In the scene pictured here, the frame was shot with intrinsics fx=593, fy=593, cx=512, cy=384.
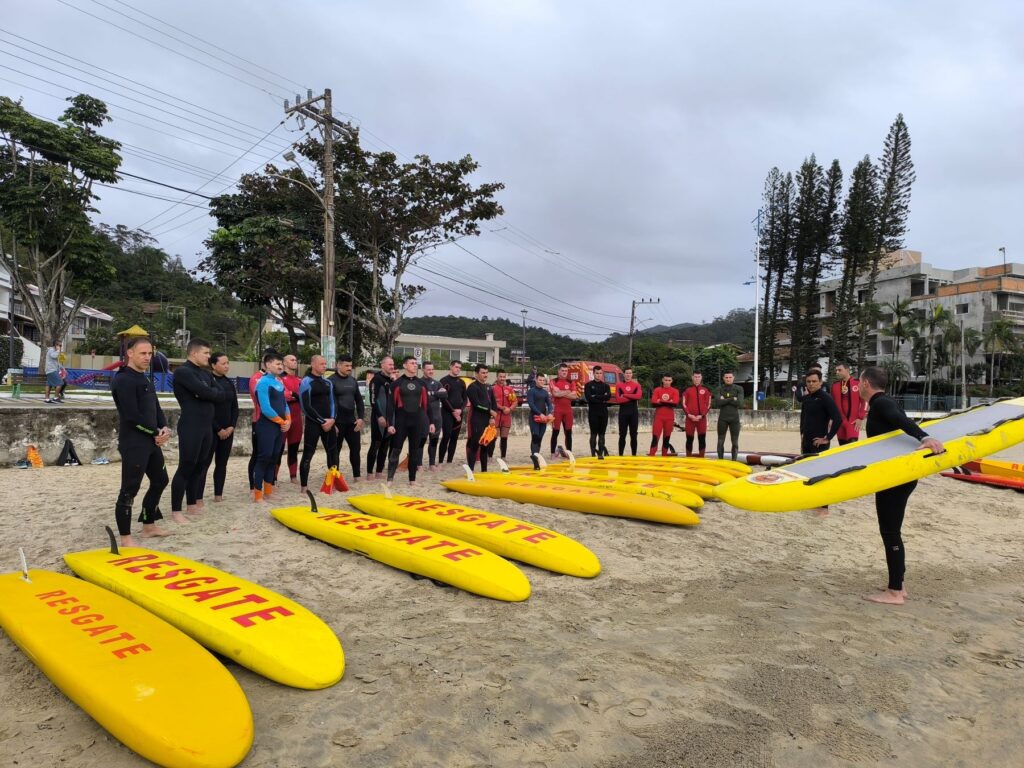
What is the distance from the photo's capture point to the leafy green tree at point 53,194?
20938 millimetres

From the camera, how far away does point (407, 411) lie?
7457 millimetres

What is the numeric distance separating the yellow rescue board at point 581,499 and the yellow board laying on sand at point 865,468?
157 cm

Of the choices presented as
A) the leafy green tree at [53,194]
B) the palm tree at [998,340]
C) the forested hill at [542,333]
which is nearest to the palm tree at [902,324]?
the palm tree at [998,340]

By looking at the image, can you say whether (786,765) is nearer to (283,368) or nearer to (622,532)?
(622,532)

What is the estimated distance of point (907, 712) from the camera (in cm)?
269

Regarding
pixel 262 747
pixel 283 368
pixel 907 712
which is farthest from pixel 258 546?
pixel 907 712

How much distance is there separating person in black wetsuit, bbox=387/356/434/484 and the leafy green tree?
1965 centimetres

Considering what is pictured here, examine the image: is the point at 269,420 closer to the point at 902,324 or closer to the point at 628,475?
the point at 628,475

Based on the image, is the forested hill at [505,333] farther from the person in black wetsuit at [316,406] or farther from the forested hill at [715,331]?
the person in black wetsuit at [316,406]

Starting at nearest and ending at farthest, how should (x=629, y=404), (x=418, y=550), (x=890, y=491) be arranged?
(x=890, y=491), (x=418, y=550), (x=629, y=404)

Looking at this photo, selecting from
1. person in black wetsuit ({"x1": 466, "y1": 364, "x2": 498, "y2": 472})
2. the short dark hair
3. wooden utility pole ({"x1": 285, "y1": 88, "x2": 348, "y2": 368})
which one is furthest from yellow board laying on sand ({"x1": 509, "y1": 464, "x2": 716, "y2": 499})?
wooden utility pole ({"x1": 285, "y1": 88, "x2": 348, "y2": 368})

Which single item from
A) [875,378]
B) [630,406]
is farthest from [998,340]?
[875,378]

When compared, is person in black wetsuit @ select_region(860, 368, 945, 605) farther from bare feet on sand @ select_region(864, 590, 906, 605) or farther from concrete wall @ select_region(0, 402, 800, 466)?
concrete wall @ select_region(0, 402, 800, 466)

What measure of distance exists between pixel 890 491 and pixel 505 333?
99.0m
